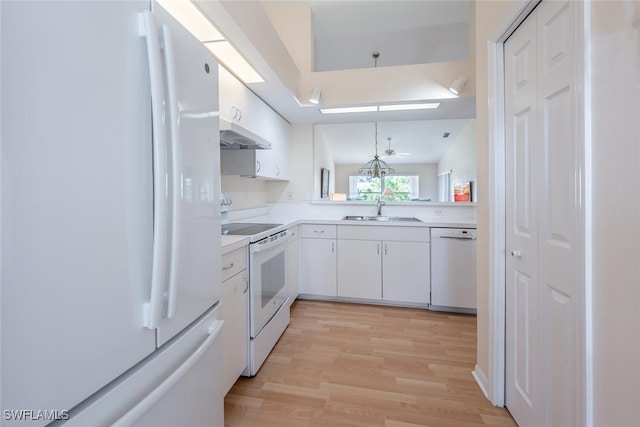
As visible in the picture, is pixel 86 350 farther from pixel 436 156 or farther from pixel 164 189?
pixel 436 156

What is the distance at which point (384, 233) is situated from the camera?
2.89 m

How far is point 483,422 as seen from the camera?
4.71 feet

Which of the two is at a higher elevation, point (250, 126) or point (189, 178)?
point (250, 126)

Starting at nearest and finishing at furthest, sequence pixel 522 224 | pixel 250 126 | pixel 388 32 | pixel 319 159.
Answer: pixel 522 224 → pixel 250 126 → pixel 388 32 → pixel 319 159

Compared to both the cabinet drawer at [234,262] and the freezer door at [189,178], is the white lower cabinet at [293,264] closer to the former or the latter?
the cabinet drawer at [234,262]

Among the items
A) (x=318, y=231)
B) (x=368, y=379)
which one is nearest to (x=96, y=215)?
(x=368, y=379)

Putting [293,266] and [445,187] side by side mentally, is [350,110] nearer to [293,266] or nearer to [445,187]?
[293,266]

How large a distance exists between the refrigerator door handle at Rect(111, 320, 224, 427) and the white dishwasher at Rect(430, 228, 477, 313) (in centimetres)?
233

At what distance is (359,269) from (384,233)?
1.54ft

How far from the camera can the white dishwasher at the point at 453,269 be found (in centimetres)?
269

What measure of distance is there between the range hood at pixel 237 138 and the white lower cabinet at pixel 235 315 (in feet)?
2.41

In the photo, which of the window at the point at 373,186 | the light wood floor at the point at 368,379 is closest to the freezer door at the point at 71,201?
the light wood floor at the point at 368,379

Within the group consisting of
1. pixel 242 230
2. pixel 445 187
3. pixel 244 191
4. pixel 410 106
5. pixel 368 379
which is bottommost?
pixel 368 379

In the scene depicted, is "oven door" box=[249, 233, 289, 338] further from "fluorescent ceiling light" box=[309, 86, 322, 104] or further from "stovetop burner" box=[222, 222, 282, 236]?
"fluorescent ceiling light" box=[309, 86, 322, 104]
